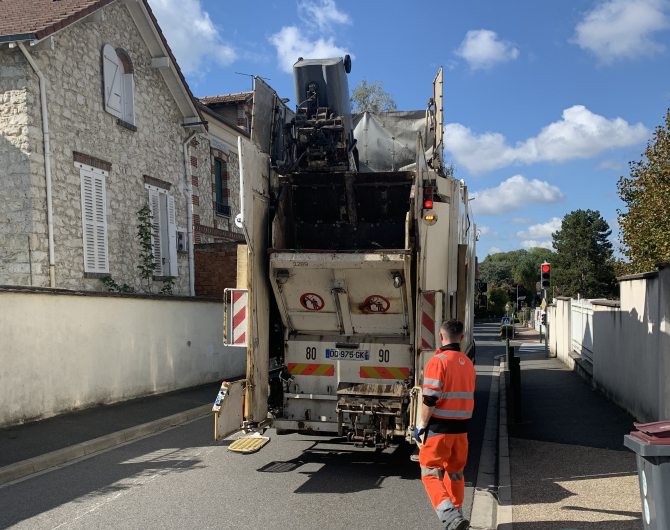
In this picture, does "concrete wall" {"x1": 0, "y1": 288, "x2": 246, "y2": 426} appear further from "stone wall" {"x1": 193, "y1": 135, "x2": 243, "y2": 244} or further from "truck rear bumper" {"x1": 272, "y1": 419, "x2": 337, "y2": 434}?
"stone wall" {"x1": 193, "y1": 135, "x2": 243, "y2": 244}

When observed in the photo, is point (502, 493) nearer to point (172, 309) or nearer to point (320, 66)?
point (320, 66)

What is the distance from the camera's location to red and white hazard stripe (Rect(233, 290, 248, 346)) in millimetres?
6711

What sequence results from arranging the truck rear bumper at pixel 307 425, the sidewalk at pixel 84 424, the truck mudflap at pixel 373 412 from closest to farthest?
the truck mudflap at pixel 373 412, the truck rear bumper at pixel 307 425, the sidewalk at pixel 84 424

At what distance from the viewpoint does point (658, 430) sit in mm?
3500

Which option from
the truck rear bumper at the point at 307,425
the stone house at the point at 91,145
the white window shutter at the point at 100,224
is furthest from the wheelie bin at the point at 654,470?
the white window shutter at the point at 100,224

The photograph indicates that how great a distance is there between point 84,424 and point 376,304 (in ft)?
16.4

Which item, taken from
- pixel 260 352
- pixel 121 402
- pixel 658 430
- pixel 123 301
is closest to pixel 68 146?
pixel 123 301

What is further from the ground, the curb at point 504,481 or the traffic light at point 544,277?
the traffic light at point 544,277

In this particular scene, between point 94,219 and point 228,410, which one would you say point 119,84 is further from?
point 228,410

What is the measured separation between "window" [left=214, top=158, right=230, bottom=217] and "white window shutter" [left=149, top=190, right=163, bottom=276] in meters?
4.87

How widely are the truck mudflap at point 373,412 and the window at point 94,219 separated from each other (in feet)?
26.3

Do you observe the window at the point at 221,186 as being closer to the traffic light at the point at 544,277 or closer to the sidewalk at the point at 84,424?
the sidewalk at the point at 84,424

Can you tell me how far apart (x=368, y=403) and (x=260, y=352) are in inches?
51.1

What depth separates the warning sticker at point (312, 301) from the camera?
6880 mm
